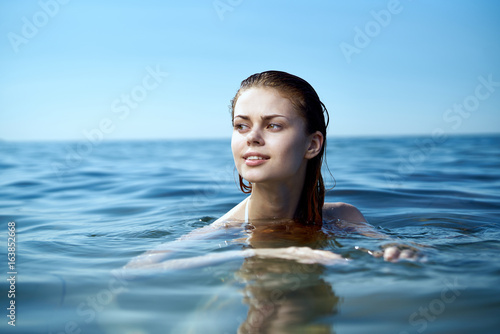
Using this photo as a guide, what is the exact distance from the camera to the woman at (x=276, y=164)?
347 cm

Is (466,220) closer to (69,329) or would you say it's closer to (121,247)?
(121,247)

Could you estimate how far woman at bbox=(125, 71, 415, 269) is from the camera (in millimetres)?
3469

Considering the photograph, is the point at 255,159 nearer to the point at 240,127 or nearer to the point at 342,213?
the point at 240,127

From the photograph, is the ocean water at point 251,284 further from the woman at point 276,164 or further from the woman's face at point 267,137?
the woman's face at point 267,137

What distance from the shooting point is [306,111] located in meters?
3.72

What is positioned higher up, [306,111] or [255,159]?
[306,111]

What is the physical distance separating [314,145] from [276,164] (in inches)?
20.6

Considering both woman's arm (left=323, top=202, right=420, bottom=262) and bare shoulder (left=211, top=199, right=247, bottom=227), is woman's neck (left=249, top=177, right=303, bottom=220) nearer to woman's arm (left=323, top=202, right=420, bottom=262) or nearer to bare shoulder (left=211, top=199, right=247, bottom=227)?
bare shoulder (left=211, top=199, right=247, bottom=227)

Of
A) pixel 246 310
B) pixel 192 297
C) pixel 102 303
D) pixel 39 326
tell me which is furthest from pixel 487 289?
pixel 39 326

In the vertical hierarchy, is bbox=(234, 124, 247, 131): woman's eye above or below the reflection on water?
above

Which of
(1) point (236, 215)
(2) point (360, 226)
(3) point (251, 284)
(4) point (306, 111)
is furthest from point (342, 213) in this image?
(3) point (251, 284)

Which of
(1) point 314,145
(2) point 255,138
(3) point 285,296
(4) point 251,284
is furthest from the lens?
(1) point 314,145

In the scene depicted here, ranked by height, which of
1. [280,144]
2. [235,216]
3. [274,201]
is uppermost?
[280,144]

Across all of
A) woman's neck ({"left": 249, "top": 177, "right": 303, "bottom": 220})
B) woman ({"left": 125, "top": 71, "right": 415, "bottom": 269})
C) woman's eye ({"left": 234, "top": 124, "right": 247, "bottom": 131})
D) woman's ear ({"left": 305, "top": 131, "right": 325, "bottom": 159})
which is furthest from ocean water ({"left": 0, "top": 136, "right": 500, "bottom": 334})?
woman's eye ({"left": 234, "top": 124, "right": 247, "bottom": 131})
